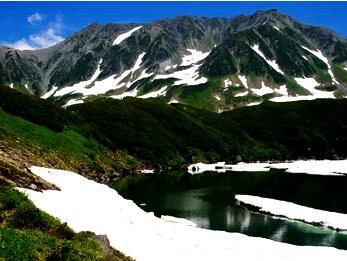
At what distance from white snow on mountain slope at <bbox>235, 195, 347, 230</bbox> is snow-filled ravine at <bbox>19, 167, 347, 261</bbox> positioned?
85.8ft

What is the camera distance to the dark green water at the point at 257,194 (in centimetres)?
7419

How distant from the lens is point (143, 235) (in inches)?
1681

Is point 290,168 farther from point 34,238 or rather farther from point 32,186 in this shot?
point 34,238

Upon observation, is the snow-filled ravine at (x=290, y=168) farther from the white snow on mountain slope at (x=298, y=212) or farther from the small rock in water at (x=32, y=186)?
the small rock in water at (x=32, y=186)

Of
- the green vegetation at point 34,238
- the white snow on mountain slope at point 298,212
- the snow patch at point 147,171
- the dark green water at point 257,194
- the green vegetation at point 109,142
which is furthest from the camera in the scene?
the snow patch at point 147,171

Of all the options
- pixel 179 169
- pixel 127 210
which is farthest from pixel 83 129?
pixel 127 210

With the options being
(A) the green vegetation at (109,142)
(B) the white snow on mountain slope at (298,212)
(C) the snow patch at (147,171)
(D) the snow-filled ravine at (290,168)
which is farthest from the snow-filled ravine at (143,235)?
(D) the snow-filled ravine at (290,168)

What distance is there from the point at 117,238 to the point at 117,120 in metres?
152

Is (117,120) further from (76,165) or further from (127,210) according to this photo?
(127,210)

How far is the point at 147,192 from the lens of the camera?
114062 mm

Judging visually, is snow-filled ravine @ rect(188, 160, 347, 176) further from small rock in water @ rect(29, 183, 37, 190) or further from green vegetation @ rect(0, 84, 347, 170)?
small rock in water @ rect(29, 183, 37, 190)

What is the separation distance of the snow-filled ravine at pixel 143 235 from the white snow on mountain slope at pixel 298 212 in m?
26.1

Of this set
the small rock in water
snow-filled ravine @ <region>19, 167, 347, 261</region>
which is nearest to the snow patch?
snow-filled ravine @ <region>19, 167, 347, 261</region>

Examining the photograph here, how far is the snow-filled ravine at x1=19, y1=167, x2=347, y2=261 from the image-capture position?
39.6 m
